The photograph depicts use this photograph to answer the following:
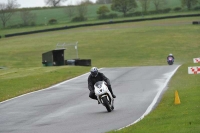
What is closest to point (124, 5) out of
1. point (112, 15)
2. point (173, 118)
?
point (112, 15)

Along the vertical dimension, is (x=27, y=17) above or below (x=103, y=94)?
below

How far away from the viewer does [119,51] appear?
204ft

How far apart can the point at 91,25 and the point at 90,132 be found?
2994 inches

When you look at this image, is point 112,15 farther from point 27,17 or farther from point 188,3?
point 27,17

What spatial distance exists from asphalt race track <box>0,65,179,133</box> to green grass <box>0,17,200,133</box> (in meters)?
0.80

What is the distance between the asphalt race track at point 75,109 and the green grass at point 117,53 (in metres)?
0.80

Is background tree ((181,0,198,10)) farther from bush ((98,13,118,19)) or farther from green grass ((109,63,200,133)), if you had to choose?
green grass ((109,63,200,133))

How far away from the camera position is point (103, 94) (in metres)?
16.1

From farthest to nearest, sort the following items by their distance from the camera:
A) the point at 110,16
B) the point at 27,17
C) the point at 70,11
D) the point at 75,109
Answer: the point at 70,11, the point at 27,17, the point at 110,16, the point at 75,109

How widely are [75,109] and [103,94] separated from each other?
5.52 feet

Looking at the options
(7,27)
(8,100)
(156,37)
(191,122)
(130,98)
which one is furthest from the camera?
(7,27)

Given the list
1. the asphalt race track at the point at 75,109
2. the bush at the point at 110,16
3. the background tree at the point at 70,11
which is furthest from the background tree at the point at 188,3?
the asphalt race track at the point at 75,109

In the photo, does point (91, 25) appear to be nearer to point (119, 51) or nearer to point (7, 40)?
point (7, 40)

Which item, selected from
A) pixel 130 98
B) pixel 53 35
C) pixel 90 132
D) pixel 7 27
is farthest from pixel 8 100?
pixel 7 27
